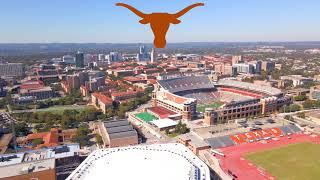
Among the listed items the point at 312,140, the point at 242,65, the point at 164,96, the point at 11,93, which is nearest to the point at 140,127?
the point at 164,96

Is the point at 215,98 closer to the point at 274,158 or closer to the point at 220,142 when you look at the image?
the point at 220,142

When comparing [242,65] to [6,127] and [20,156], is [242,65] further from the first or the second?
[20,156]

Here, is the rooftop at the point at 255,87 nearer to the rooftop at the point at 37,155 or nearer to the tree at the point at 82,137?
the tree at the point at 82,137

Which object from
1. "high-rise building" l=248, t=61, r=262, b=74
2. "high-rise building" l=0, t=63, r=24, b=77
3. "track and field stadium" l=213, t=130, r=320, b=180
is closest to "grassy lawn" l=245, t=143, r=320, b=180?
"track and field stadium" l=213, t=130, r=320, b=180

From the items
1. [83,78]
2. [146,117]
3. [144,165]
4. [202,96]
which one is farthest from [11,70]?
[144,165]

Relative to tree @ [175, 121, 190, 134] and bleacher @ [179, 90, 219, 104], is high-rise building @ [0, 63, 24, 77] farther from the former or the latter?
tree @ [175, 121, 190, 134]

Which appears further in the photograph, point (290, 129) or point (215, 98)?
point (215, 98)
